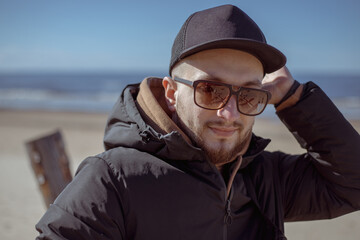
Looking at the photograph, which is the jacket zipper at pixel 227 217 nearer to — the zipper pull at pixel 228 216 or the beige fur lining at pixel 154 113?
the zipper pull at pixel 228 216

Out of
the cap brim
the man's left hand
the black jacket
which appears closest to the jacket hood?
the black jacket

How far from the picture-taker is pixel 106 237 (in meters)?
1.55

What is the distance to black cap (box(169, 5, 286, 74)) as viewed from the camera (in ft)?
5.89

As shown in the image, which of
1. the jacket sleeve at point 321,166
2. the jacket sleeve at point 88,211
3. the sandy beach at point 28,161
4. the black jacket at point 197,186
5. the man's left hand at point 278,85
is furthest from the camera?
the sandy beach at point 28,161

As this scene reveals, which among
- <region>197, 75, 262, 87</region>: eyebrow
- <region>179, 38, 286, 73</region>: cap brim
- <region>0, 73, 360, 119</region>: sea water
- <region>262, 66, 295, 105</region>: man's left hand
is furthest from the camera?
<region>0, 73, 360, 119</region>: sea water

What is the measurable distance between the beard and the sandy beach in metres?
3.58

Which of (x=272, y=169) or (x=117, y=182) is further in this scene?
(x=272, y=169)

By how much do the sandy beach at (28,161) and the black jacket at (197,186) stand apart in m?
3.07

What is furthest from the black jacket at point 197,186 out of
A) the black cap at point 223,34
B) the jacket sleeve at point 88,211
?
the black cap at point 223,34

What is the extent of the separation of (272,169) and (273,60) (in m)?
0.72

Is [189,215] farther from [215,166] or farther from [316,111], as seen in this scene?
[316,111]

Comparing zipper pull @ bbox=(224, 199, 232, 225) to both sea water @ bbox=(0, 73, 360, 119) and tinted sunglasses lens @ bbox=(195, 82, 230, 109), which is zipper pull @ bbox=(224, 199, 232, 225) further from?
sea water @ bbox=(0, 73, 360, 119)

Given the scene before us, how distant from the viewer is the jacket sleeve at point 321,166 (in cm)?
221

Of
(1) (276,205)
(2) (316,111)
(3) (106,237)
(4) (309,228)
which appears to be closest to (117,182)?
(3) (106,237)
